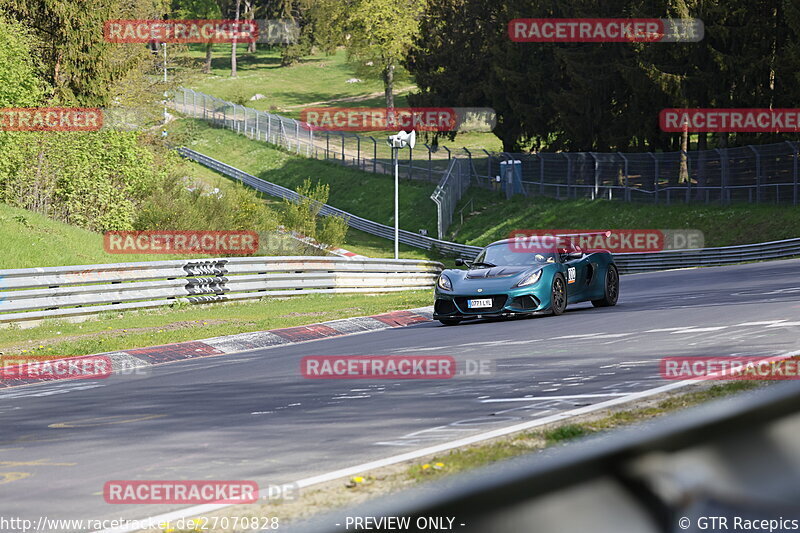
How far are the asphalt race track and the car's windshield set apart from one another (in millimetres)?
1320

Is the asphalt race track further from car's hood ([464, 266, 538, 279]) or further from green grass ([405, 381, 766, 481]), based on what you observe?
car's hood ([464, 266, 538, 279])

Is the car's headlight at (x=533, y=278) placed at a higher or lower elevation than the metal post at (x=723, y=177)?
lower

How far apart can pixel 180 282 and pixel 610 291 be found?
9786 millimetres

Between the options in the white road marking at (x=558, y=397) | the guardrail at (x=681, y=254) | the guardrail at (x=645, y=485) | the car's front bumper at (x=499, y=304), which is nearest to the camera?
the guardrail at (x=645, y=485)

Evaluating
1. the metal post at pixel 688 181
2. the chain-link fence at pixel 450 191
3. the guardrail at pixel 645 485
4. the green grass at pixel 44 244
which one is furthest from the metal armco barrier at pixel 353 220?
the guardrail at pixel 645 485

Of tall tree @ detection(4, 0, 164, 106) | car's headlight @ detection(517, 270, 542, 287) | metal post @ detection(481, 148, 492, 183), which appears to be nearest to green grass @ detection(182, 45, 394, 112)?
metal post @ detection(481, 148, 492, 183)

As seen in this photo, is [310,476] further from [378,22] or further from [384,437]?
[378,22]

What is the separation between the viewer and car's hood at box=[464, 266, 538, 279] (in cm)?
1697

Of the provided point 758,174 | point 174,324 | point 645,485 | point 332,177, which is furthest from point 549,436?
point 332,177

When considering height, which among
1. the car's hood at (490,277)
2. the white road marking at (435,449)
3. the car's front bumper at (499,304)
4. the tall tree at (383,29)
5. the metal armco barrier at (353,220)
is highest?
the tall tree at (383,29)

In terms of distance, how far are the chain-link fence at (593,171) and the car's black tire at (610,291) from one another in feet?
68.8

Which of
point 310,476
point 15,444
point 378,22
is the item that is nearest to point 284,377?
point 15,444

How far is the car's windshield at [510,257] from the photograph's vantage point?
684 inches

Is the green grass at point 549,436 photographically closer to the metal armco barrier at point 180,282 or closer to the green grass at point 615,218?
the metal armco barrier at point 180,282
